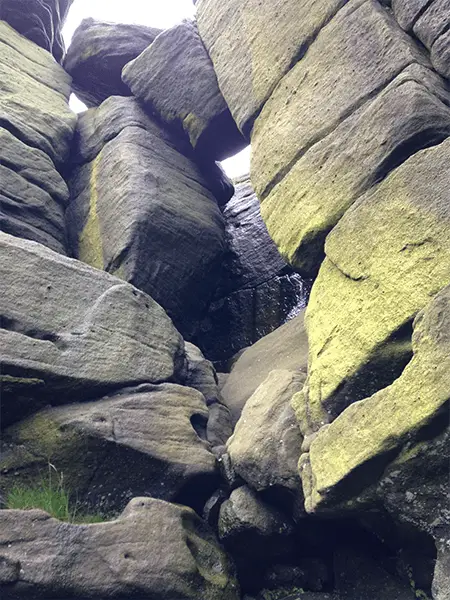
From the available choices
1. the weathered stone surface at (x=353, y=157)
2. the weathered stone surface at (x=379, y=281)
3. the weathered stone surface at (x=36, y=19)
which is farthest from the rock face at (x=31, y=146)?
the weathered stone surface at (x=379, y=281)

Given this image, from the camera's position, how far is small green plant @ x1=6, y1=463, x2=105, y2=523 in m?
6.08

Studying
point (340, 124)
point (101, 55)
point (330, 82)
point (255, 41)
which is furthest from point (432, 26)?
point (101, 55)

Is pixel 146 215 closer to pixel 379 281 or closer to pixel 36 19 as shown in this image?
pixel 379 281

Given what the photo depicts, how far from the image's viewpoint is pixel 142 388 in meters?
7.37

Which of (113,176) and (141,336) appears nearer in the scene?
(141,336)

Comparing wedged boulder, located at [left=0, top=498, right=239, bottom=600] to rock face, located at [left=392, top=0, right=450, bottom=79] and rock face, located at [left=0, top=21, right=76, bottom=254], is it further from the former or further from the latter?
rock face, located at [left=392, top=0, right=450, bottom=79]

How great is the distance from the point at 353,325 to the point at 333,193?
5.78ft

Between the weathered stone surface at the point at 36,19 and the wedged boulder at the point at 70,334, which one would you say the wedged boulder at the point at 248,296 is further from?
the weathered stone surface at the point at 36,19

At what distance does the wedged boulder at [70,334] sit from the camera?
22.4ft

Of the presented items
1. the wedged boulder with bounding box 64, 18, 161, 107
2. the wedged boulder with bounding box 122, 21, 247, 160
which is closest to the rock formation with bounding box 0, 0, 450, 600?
the wedged boulder with bounding box 122, 21, 247, 160

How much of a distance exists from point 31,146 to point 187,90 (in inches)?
122

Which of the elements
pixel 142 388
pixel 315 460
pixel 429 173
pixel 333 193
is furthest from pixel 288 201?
pixel 315 460

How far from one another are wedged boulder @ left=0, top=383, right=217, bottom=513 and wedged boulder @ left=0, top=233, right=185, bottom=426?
29 centimetres

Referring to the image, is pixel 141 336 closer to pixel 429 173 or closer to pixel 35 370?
pixel 35 370
